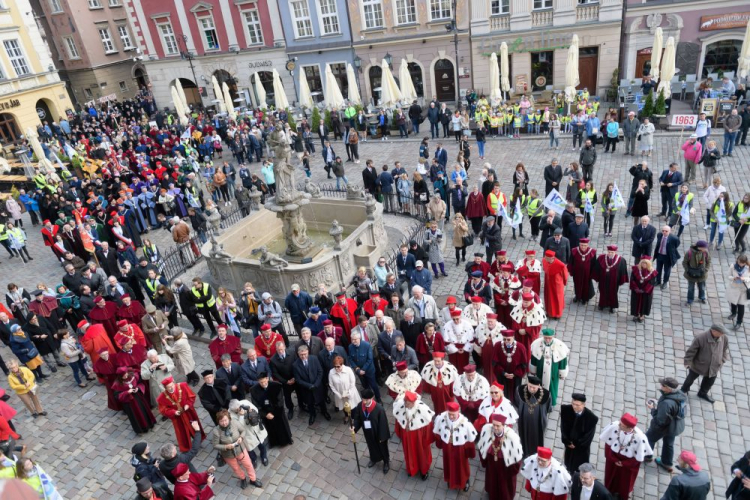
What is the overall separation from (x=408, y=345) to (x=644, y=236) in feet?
18.7

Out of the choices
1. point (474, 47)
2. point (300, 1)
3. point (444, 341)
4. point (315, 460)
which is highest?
point (300, 1)

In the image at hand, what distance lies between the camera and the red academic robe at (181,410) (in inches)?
330

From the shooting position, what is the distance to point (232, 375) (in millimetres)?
8695

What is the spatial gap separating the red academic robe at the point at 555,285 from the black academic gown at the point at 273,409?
5.55 m

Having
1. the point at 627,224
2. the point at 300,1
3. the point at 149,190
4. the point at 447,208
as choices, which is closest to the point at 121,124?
the point at 300,1

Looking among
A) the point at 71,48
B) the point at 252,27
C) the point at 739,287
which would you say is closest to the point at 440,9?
the point at 252,27

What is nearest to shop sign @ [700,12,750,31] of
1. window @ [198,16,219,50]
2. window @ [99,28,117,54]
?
window @ [198,16,219,50]

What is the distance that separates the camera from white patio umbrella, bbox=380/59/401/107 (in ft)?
82.9

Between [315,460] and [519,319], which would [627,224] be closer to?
[519,319]

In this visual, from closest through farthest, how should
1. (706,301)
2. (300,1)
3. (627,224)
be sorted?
(706,301) < (627,224) < (300,1)

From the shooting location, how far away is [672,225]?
41.4 ft

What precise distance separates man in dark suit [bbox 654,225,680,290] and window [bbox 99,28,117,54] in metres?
45.9

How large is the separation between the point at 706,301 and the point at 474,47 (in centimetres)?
2114

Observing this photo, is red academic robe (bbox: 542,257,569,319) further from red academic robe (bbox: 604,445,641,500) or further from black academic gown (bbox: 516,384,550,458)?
red academic robe (bbox: 604,445,641,500)
